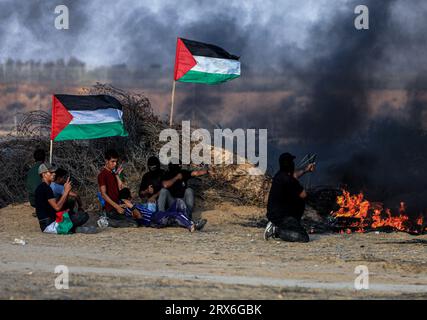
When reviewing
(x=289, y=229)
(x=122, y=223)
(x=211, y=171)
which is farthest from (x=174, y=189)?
(x=211, y=171)

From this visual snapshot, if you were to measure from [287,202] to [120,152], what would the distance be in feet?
22.7

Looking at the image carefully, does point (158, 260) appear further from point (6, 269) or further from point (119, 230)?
point (119, 230)

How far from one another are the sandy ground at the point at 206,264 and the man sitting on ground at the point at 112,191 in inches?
13.6

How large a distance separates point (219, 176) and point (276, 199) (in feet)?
19.8

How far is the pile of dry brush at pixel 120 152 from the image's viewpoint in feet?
67.6

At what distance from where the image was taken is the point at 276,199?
1559cm

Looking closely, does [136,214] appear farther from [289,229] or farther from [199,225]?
[289,229]

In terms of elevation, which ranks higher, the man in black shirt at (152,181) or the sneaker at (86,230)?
the man in black shirt at (152,181)

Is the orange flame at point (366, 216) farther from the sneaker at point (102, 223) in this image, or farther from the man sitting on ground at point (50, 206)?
the man sitting on ground at point (50, 206)

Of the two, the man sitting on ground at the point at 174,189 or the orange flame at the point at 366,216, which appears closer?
the man sitting on ground at the point at 174,189

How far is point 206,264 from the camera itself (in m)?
12.9

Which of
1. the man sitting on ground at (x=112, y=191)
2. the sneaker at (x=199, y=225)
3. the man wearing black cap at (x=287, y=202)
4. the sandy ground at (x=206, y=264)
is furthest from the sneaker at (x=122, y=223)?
the man wearing black cap at (x=287, y=202)
